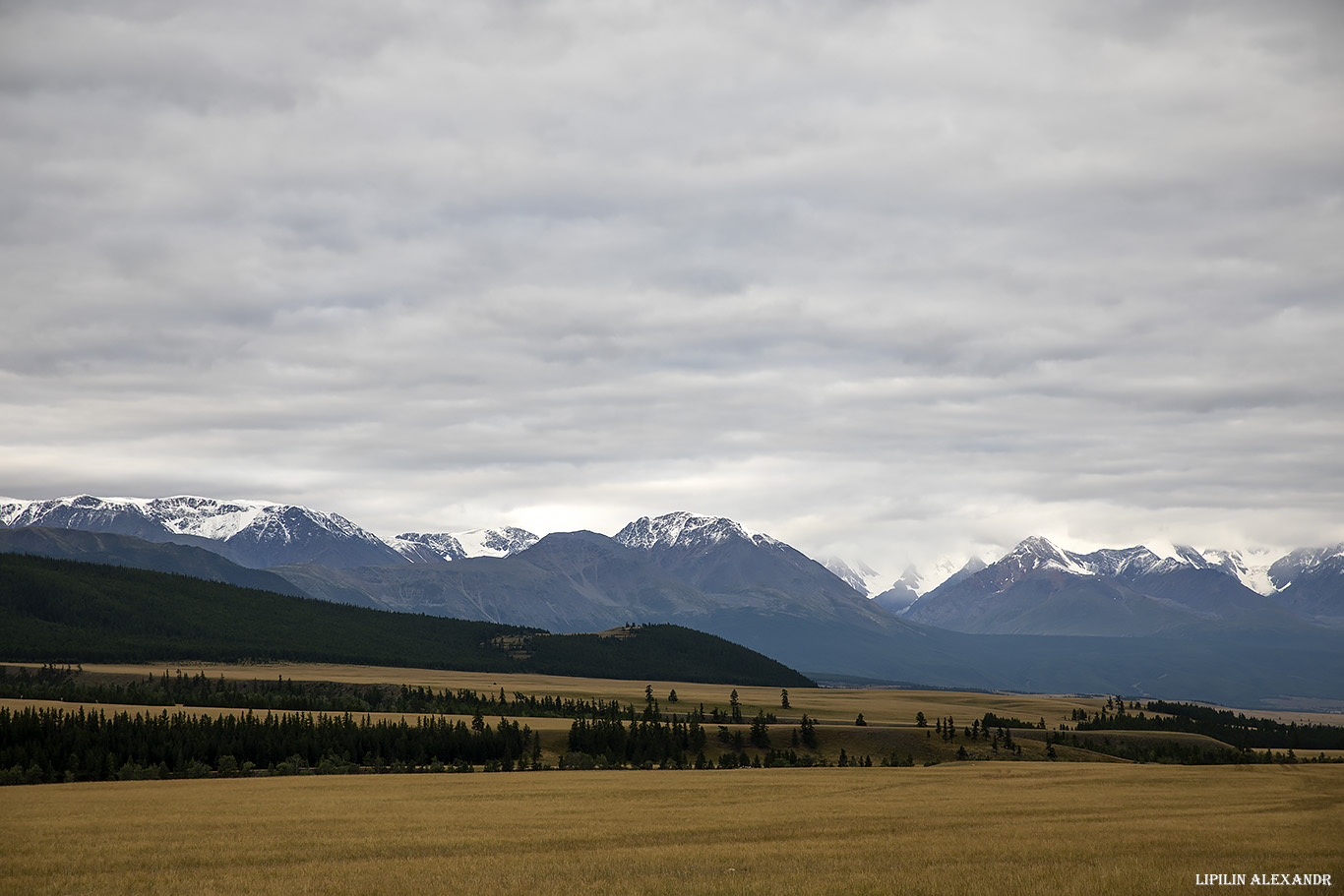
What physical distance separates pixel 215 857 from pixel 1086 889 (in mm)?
38479

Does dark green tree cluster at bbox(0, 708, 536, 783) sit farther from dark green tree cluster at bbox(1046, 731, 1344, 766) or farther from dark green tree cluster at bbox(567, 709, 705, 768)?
dark green tree cluster at bbox(1046, 731, 1344, 766)

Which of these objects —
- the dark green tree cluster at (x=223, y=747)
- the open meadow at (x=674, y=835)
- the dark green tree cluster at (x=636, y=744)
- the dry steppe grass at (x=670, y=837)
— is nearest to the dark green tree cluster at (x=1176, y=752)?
the open meadow at (x=674, y=835)

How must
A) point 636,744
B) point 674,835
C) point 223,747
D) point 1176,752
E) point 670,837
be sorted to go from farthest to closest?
point 1176,752 < point 636,744 < point 223,747 < point 674,835 < point 670,837

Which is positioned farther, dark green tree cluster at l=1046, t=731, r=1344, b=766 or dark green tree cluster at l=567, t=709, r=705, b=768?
dark green tree cluster at l=1046, t=731, r=1344, b=766

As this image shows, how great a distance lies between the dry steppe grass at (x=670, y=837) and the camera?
41.7m

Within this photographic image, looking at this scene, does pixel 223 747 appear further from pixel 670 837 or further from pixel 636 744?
pixel 670 837

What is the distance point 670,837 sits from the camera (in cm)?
5547

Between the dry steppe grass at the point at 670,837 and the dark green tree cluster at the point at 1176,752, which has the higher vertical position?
the dry steppe grass at the point at 670,837

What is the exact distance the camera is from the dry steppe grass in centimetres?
4169

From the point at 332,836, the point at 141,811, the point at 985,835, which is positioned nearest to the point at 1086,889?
the point at 985,835

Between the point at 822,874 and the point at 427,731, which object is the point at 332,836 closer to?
the point at 822,874

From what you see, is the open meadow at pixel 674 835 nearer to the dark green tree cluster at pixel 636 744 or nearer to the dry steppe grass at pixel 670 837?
the dry steppe grass at pixel 670 837

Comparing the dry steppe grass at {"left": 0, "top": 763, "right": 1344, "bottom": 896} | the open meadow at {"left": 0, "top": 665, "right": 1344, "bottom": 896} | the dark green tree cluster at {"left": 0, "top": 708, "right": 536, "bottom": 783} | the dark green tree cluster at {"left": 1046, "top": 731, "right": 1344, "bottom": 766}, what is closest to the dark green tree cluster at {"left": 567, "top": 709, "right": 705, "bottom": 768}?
→ the dark green tree cluster at {"left": 0, "top": 708, "right": 536, "bottom": 783}

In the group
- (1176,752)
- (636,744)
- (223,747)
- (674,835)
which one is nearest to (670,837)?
(674,835)
